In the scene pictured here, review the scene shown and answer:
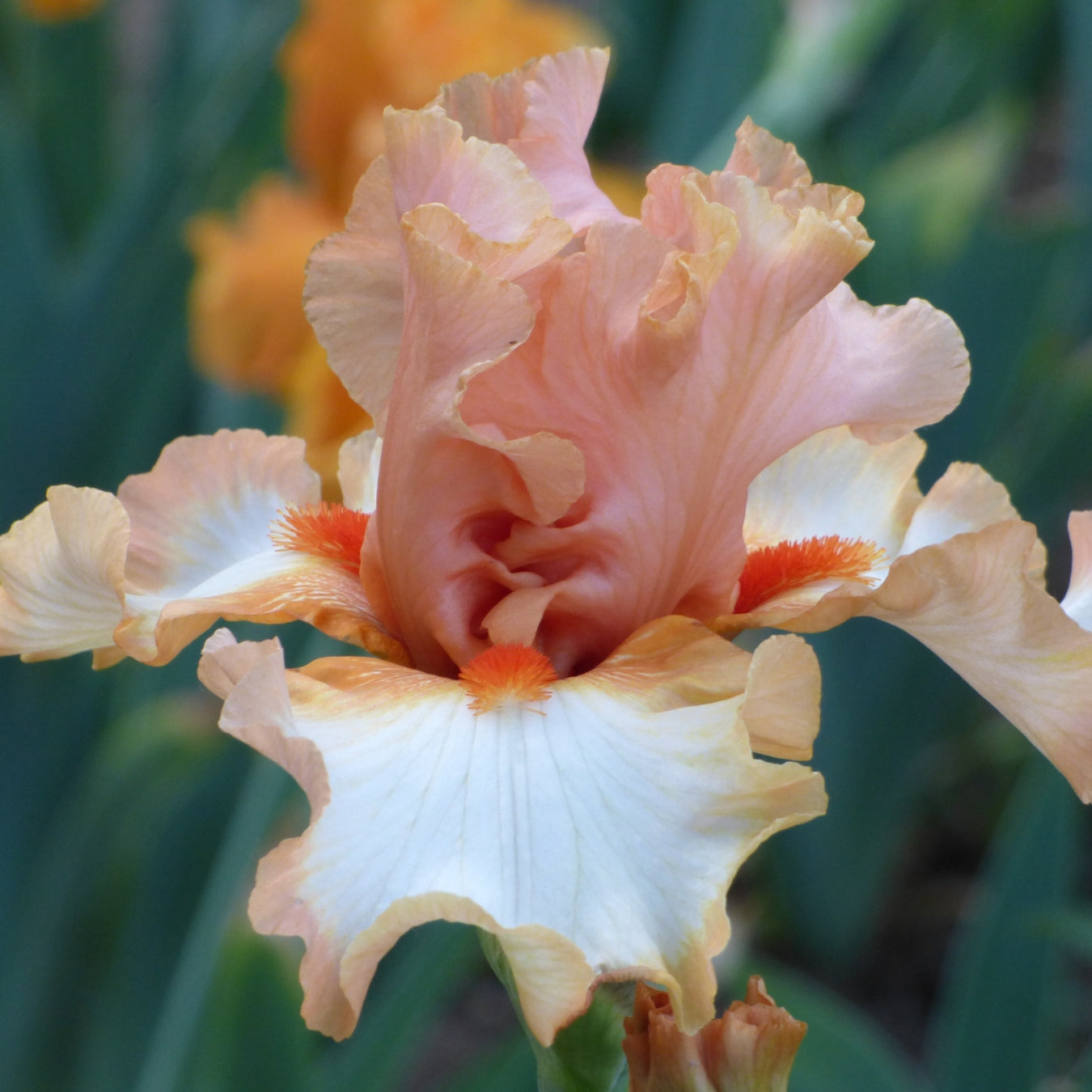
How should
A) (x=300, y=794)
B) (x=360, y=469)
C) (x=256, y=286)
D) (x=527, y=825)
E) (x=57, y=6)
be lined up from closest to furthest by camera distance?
(x=527, y=825)
(x=360, y=469)
(x=300, y=794)
(x=256, y=286)
(x=57, y=6)

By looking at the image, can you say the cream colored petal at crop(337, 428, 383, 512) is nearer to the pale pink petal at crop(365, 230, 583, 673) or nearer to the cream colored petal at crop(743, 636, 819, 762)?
the pale pink petal at crop(365, 230, 583, 673)

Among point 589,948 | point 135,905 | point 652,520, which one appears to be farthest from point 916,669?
point 589,948

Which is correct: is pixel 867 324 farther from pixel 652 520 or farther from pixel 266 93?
pixel 266 93

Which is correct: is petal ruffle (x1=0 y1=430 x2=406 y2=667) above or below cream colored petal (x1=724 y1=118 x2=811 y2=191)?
below

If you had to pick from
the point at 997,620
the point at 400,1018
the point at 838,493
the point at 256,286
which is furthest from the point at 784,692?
the point at 256,286

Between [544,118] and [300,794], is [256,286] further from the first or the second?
[544,118]

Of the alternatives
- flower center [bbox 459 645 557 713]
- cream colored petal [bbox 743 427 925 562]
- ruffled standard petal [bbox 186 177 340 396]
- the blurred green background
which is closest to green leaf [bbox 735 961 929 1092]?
the blurred green background
